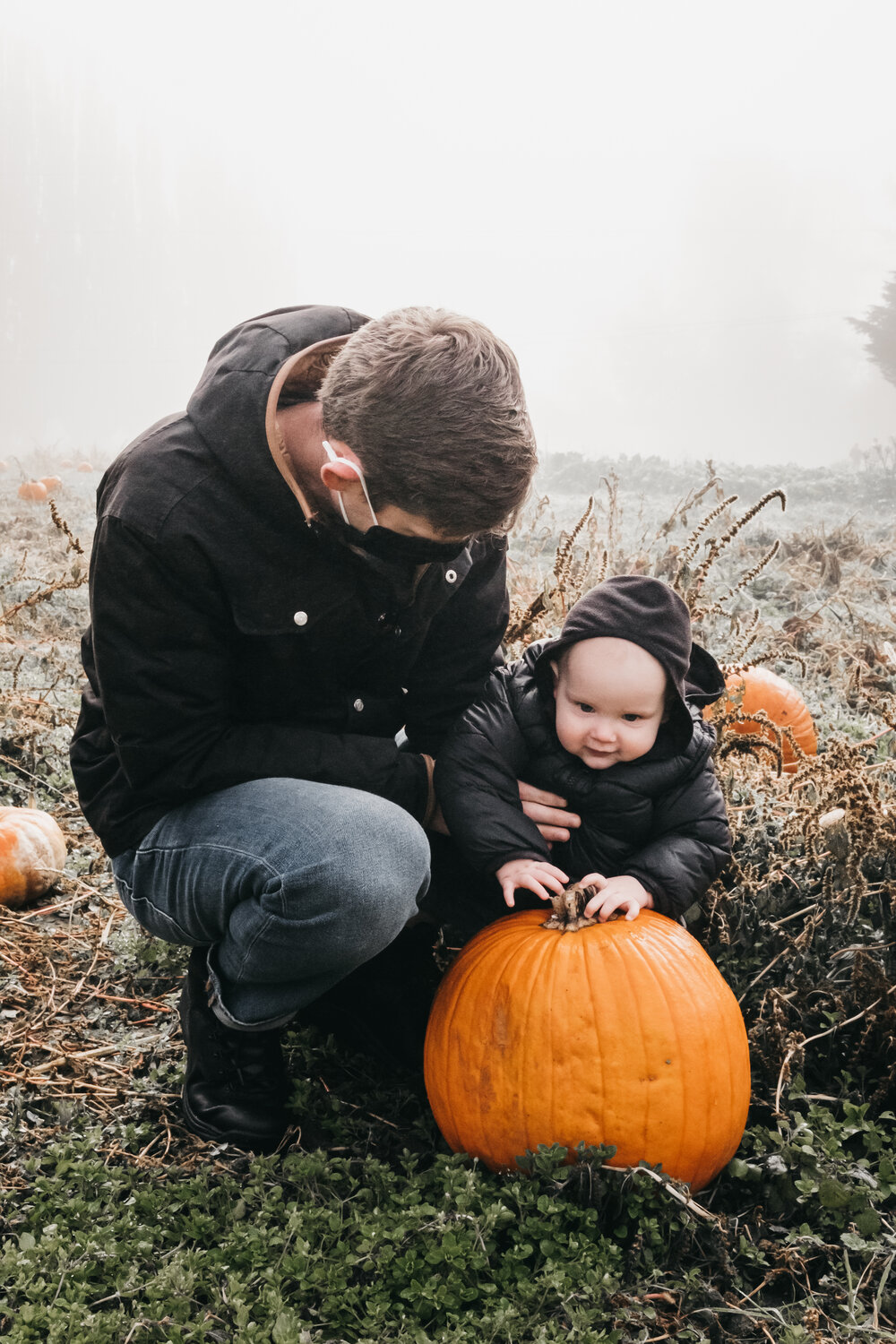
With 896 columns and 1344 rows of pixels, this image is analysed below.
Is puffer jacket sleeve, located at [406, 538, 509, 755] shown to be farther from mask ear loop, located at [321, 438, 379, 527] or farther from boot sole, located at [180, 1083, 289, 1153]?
boot sole, located at [180, 1083, 289, 1153]

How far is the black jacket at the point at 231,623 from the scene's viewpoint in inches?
78.5

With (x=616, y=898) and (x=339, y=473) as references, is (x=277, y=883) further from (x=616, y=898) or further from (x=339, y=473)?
(x=339, y=473)

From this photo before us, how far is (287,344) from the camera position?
6.84ft

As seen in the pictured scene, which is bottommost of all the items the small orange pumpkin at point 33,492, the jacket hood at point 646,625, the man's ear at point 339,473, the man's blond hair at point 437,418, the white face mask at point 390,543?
the small orange pumpkin at point 33,492

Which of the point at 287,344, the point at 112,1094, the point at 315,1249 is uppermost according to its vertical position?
the point at 287,344

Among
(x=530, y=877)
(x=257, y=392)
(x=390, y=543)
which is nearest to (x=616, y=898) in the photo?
(x=530, y=877)

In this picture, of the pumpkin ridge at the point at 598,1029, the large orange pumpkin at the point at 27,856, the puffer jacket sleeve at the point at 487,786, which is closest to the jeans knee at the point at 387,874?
the puffer jacket sleeve at the point at 487,786

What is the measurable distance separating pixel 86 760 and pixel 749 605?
4.43 metres

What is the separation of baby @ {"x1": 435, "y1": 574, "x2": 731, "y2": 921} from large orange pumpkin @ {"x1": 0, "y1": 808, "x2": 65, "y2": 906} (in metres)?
1.63

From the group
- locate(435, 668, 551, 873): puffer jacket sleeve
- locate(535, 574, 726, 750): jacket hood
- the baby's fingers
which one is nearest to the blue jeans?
locate(435, 668, 551, 873): puffer jacket sleeve

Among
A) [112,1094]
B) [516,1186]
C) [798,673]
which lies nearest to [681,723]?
[516,1186]

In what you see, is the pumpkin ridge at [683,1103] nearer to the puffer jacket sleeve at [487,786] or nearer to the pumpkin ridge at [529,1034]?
the pumpkin ridge at [529,1034]

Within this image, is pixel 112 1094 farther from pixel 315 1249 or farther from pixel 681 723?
pixel 681 723

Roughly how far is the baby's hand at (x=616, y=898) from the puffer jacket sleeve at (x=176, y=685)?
572 mm
